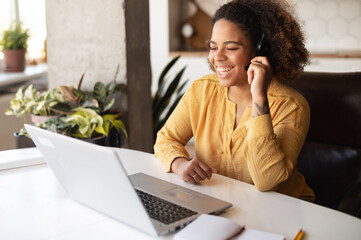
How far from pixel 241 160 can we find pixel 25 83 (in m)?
2.43

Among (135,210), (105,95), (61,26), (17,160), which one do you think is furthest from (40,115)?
(135,210)

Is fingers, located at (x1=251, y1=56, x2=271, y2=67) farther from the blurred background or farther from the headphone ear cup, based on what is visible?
the blurred background

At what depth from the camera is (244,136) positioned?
1.59 meters

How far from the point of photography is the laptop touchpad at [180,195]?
1.19 metres

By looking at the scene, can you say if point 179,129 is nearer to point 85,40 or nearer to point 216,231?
point 216,231

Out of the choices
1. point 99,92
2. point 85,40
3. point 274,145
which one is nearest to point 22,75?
point 85,40

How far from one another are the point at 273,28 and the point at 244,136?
40 cm

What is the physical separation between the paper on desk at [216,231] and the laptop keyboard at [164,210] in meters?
0.07

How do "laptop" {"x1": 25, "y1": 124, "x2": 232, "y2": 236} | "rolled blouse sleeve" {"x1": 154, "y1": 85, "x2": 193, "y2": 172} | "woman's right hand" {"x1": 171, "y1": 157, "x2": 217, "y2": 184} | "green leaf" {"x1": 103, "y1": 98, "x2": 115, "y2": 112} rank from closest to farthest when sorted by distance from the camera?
"laptop" {"x1": 25, "y1": 124, "x2": 232, "y2": 236} → "woman's right hand" {"x1": 171, "y1": 157, "x2": 217, "y2": 184} → "rolled blouse sleeve" {"x1": 154, "y1": 85, "x2": 193, "y2": 172} → "green leaf" {"x1": 103, "y1": 98, "x2": 115, "y2": 112}

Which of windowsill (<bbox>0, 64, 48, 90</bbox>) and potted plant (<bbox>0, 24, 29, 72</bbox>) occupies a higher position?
potted plant (<bbox>0, 24, 29, 72</bbox>)

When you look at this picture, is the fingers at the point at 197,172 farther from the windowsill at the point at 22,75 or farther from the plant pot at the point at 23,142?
the windowsill at the point at 22,75

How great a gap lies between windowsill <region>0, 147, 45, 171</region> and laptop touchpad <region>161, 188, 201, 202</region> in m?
0.55

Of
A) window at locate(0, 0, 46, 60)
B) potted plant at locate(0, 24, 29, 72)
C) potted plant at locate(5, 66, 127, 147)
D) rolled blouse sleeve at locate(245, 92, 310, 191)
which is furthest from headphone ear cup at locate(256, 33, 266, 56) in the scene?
window at locate(0, 0, 46, 60)

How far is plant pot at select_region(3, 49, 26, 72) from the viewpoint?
347 centimetres
